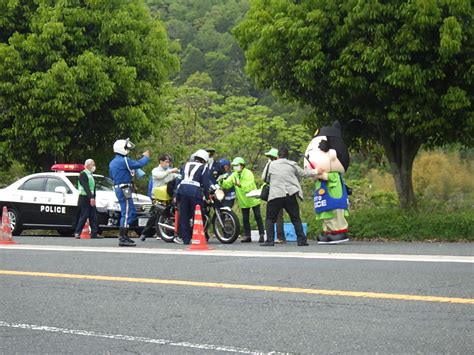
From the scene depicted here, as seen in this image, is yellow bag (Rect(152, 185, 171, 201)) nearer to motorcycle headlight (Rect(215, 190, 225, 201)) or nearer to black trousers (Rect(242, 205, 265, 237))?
motorcycle headlight (Rect(215, 190, 225, 201))

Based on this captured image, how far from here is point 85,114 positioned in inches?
860

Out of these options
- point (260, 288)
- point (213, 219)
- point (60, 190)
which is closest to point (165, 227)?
point (213, 219)

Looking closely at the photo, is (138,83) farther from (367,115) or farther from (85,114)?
(367,115)

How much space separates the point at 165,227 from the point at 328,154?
3.48 metres

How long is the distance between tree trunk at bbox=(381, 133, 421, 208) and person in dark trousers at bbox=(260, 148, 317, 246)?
3543 millimetres

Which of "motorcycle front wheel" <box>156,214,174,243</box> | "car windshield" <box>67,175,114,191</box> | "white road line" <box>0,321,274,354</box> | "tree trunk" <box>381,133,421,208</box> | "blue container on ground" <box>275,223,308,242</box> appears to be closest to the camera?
"white road line" <box>0,321,274,354</box>

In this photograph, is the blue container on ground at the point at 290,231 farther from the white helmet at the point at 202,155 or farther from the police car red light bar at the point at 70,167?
the police car red light bar at the point at 70,167

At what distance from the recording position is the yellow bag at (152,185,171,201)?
1533 centimetres

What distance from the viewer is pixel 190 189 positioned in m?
14.0

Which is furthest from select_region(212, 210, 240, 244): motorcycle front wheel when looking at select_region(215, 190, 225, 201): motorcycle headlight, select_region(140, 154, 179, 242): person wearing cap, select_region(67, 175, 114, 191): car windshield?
select_region(67, 175, 114, 191): car windshield

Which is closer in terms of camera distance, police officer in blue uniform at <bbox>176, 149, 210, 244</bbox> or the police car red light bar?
police officer in blue uniform at <bbox>176, 149, 210, 244</bbox>

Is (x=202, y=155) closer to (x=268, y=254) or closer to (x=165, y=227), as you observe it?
(x=165, y=227)

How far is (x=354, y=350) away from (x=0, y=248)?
9.76m

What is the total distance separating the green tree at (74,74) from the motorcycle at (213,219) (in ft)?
21.4
